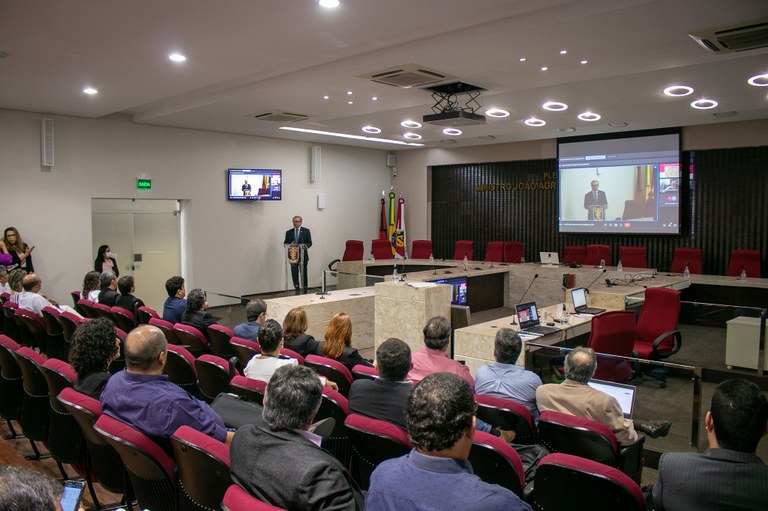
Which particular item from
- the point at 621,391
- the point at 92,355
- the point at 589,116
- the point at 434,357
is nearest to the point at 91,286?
the point at 92,355

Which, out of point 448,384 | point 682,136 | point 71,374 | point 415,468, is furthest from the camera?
point 682,136

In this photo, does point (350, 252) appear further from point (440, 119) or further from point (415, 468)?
point (415, 468)

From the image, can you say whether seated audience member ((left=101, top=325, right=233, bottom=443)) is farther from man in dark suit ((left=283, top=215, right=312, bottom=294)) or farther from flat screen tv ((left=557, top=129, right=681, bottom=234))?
flat screen tv ((left=557, top=129, right=681, bottom=234))

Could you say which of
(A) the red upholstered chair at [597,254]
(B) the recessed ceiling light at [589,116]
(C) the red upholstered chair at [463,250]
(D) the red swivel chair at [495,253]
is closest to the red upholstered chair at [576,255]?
(A) the red upholstered chair at [597,254]

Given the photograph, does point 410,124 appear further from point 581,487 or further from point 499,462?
point 581,487

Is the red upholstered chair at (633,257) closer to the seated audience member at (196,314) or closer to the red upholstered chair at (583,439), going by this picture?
the seated audience member at (196,314)

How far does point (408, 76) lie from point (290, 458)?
5.98 meters

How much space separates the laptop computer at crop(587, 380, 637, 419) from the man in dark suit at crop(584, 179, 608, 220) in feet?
32.3

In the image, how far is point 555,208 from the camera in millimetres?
13930

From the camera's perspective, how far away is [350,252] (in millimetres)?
13633

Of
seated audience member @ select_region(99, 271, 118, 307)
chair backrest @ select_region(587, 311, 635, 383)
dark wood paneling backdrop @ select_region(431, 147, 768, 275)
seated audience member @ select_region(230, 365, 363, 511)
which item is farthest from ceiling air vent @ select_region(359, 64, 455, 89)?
dark wood paneling backdrop @ select_region(431, 147, 768, 275)

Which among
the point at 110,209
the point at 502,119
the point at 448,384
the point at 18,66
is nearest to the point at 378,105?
the point at 502,119

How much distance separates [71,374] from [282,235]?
1024cm

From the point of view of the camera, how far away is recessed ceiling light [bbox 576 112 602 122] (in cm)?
1024
